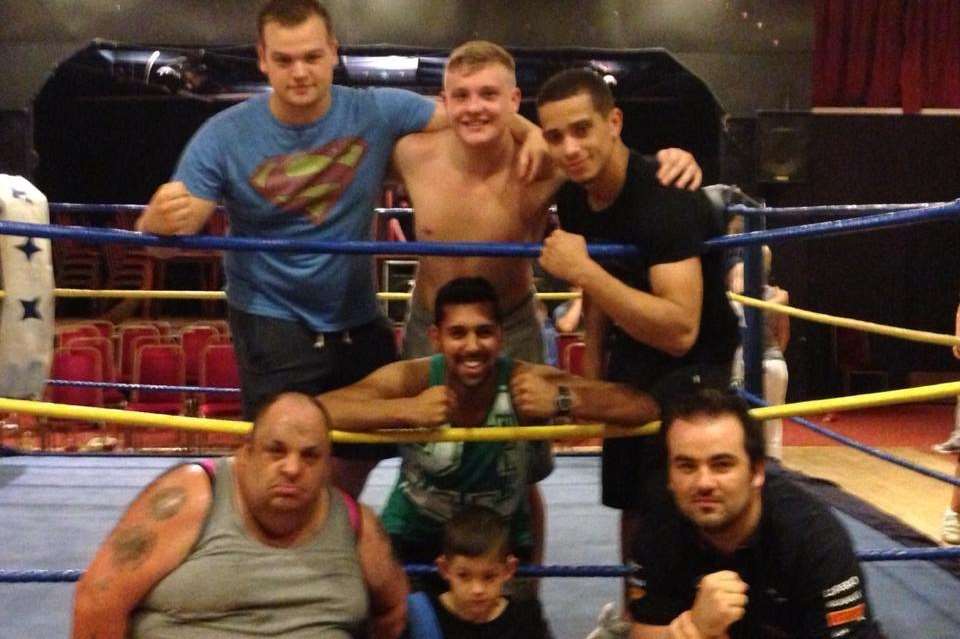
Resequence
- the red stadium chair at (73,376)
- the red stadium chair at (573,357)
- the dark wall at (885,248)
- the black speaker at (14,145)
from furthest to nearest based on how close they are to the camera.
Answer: the dark wall at (885,248) → the black speaker at (14,145) → the red stadium chair at (573,357) → the red stadium chair at (73,376)

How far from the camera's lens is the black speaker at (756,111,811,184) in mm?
6711

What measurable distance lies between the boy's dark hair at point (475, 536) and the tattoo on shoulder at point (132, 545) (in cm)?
52

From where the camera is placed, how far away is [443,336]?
172cm

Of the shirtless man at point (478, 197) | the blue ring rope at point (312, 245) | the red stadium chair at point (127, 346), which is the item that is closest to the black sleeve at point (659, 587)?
the blue ring rope at point (312, 245)

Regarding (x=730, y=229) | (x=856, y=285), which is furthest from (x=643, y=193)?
(x=856, y=285)

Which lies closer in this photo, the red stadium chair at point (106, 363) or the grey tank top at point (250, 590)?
the grey tank top at point (250, 590)

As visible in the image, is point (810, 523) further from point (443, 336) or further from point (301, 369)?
point (301, 369)

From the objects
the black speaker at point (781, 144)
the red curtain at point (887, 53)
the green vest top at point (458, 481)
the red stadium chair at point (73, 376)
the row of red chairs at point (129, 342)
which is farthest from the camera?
the red curtain at point (887, 53)

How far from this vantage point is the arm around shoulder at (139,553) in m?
1.39

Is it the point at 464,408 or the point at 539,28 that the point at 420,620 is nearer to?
the point at 464,408

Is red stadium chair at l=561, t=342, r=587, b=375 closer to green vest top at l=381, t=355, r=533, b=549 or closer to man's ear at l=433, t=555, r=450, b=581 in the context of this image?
green vest top at l=381, t=355, r=533, b=549

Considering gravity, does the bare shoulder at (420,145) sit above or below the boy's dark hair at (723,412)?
above

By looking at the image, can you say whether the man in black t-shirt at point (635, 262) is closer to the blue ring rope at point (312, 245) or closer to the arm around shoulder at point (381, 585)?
the blue ring rope at point (312, 245)

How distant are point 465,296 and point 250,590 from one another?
58 cm
